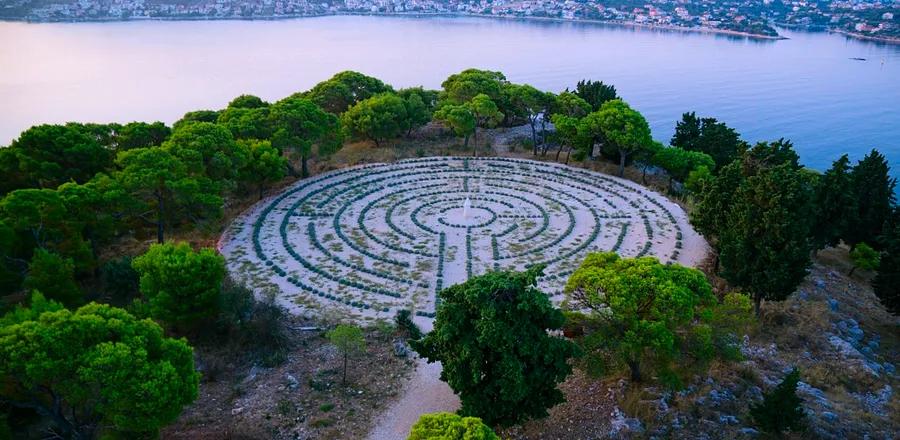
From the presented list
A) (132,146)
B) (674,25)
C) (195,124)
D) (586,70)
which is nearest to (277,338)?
(195,124)

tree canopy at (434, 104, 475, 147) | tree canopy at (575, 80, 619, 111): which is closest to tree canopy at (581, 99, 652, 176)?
tree canopy at (434, 104, 475, 147)

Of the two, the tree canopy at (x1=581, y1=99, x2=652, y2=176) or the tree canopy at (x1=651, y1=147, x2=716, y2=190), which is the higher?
the tree canopy at (x1=581, y1=99, x2=652, y2=176)

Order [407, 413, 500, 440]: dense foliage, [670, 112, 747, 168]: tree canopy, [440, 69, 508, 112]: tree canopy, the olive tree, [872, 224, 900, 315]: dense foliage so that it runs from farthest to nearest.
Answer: [440, 69, 508, 112]: tree canopy, [670, 112, 747, 168]: tree canopy, [872, 224, 900, 315]: dense foliage, the olive tree, [407, 413, 500, 440]: dense foliage

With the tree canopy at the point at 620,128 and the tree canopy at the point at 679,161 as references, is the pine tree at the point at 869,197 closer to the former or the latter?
the tree canopy at the point at 679,161

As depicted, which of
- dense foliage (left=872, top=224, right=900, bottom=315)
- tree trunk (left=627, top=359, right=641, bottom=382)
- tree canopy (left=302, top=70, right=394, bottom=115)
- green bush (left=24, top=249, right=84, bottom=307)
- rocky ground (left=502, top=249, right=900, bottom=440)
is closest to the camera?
rocky ground (left=502, top=249, right=900, bottom=440)

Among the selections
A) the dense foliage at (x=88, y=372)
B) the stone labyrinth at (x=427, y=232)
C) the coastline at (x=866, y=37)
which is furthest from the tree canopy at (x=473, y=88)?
the coastline at (x=866, y=37)

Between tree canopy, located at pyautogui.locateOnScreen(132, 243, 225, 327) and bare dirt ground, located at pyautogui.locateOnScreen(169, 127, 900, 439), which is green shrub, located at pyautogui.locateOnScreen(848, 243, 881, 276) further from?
tree canopy, located at pyautogui.locateOnScreen(132, 243, 225, 327)

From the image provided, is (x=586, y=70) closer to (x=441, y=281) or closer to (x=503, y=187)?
(x=503, y=187)
